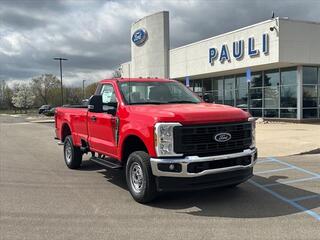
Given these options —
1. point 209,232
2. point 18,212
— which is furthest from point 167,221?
point 18,212

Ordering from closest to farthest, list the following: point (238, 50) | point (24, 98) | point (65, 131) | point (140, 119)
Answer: point (140, 119) → point (65, 131) → point (238, 50) → point (24, 98)

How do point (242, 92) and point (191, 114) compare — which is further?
point (242, 92)

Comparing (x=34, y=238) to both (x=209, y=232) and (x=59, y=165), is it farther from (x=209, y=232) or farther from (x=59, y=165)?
(x=59, y=165)

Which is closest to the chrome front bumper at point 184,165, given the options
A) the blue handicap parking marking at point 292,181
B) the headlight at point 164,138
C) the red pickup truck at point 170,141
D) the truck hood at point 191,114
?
the red pickup truck at point 170,141

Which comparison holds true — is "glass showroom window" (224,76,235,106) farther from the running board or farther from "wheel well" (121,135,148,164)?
"wheel well" (121,135,148,164)

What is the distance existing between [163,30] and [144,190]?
30.5m

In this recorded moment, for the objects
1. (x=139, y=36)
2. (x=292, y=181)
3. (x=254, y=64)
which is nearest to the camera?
(x=292, y=181)

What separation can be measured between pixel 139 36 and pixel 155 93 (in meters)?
30.7

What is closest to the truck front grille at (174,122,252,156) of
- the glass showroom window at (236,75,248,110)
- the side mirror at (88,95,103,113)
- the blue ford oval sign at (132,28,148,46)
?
the side mirror at (88,95,103,113)

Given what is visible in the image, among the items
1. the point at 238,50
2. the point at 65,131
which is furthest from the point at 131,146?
the point at 238,50

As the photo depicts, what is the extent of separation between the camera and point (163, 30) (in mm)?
35844

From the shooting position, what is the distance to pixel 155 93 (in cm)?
813

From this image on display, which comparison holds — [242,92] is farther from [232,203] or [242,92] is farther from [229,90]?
[232,203]

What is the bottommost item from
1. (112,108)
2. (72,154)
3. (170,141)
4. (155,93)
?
(72,154)
